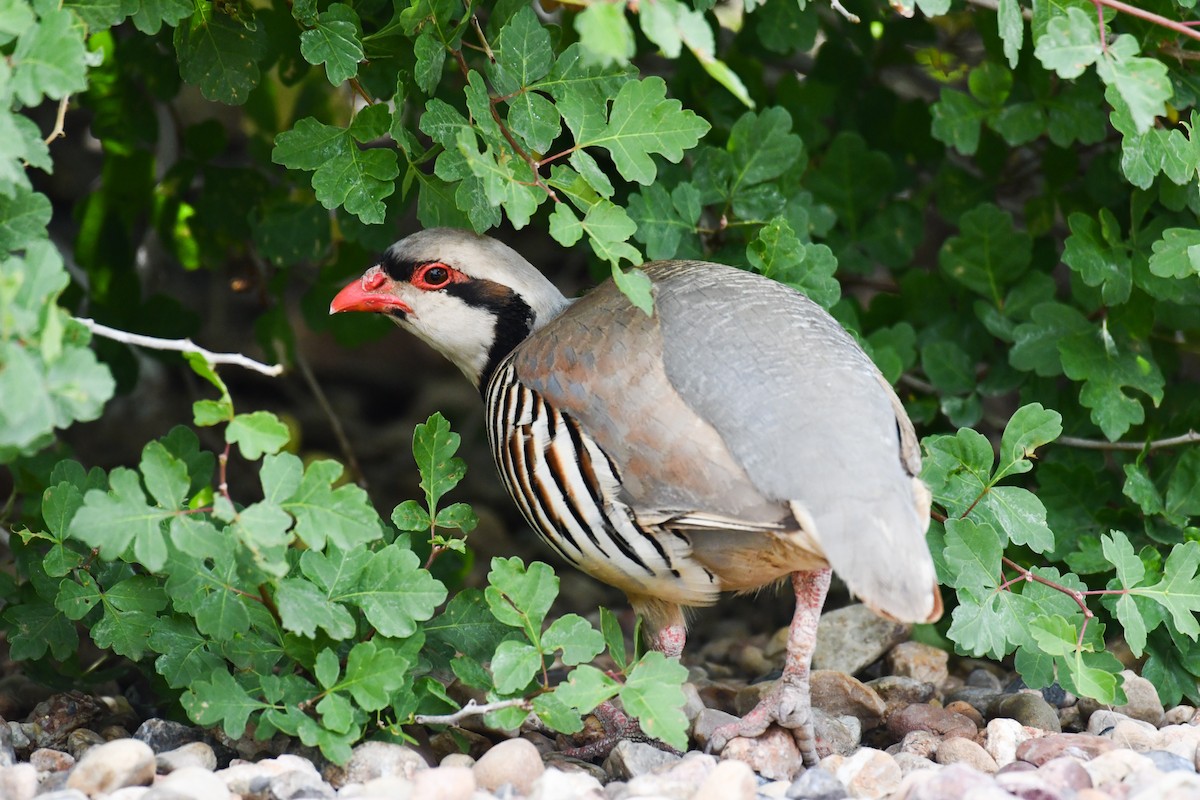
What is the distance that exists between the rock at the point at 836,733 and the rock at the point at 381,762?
3.17ft

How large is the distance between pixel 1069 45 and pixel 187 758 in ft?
8.12

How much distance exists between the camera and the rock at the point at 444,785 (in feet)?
8.38

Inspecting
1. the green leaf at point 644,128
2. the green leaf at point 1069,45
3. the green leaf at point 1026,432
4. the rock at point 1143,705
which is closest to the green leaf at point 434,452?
the green leaf at point 644,128

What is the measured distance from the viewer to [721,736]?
3121 mm

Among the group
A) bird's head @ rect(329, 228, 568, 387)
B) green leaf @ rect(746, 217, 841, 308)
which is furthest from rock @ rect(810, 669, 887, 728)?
bird's head @ rect(329, 228, 568, 387)

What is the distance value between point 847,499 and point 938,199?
7.11 ft

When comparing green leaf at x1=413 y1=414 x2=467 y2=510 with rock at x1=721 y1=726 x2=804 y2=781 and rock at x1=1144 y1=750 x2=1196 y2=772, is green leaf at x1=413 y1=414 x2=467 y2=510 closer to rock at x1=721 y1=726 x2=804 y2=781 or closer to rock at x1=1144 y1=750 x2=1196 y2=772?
rock at x1=721 y1=726 x2=804 y2=781

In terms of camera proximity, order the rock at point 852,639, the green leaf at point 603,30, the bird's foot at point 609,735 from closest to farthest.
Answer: the green leaf at point 603,30 → the bird's foot at point 609,735 → the rock at point 852,639

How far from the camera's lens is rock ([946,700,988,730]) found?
3520mm

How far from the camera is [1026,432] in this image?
3312mm

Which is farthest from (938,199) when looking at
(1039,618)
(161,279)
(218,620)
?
(161,279)

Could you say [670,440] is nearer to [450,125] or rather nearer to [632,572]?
[632,572]

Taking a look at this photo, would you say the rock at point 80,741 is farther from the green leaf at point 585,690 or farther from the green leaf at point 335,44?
the green leaf at point 335,44

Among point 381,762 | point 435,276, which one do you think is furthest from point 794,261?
point 381,762
